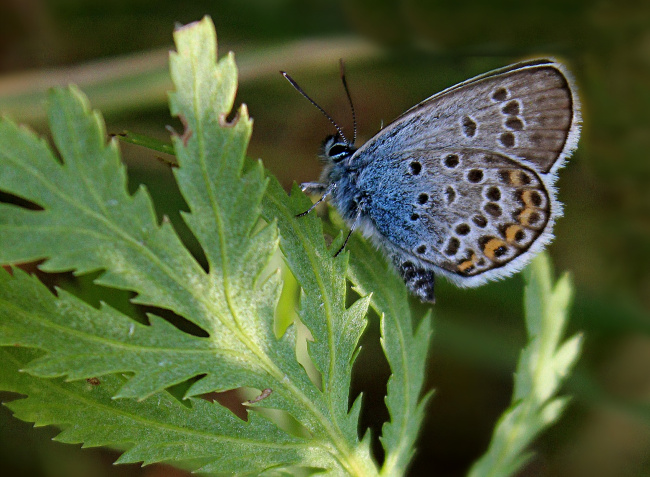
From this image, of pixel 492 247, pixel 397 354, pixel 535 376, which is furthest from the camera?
pixel 492 247

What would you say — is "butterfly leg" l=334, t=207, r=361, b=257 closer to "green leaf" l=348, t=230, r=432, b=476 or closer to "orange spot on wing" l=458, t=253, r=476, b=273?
"green leaf" l=348, t=230, r=432, b=476

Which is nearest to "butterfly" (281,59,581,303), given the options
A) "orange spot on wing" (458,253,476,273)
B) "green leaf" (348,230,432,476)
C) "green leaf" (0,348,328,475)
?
"orange spot on wing" (458,253,476,273)

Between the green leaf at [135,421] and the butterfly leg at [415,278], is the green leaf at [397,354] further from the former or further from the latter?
the green leaf at [135,421]

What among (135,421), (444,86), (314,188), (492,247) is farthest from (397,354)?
(444,86)

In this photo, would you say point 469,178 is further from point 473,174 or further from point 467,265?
point 467,265

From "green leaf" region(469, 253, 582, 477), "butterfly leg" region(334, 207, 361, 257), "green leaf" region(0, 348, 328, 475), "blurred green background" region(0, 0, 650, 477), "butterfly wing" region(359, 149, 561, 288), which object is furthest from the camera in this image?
"blurred green background" region(0, 0, 650, 477)
